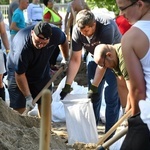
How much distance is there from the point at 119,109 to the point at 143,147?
286 centimetres

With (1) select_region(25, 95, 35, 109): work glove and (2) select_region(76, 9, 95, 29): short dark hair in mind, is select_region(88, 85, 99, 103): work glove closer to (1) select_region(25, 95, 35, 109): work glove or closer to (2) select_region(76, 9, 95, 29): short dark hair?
(1) select_region(25, 95, 35, 109): work glove

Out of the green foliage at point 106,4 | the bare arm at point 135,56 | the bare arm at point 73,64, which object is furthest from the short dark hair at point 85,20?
the green foliage at point 106,4

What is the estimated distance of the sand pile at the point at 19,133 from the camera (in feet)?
12.9

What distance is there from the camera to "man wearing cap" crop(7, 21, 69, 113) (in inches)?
197

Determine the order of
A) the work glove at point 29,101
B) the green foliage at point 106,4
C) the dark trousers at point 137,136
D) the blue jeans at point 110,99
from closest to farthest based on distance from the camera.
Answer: the dark trousers at point 137,136, the work glove at point 29,101, the blue jeans at point 110,99, the green foliage at point 106,4

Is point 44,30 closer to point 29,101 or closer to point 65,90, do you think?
point 29,101

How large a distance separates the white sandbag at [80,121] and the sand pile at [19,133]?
1.98ft

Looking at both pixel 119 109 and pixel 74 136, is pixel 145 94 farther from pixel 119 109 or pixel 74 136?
pixel 119 109

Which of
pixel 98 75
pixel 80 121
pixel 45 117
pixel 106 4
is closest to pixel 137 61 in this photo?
pixel 45 117

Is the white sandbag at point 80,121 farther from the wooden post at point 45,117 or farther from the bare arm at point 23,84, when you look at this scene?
the wooden post at point 45,117

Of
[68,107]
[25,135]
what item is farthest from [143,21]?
[68,107]

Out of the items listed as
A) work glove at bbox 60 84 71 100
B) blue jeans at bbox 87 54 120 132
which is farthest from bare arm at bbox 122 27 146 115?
work glove at bbox 60 84 71 100

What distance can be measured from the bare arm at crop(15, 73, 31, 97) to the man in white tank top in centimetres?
228

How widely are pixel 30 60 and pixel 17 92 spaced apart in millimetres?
524
